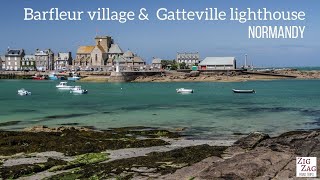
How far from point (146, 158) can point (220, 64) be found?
163265 mm

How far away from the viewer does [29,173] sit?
17688mm

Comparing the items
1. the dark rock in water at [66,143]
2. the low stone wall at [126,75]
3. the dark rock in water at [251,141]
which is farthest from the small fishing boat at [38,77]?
the dark rock in water at [251,141]

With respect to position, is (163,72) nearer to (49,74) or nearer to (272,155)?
(49,74)

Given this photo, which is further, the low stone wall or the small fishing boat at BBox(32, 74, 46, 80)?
the small fishing boat at BBox(32, 74, 46, 80)

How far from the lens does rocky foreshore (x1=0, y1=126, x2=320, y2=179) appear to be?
14586 mm

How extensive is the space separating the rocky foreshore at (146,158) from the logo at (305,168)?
714mm

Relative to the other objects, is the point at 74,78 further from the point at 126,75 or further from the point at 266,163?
the point at 266,163

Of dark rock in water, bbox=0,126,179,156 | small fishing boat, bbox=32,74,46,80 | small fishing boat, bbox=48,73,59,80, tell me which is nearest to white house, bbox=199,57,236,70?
small fishing boat, bbox=48,73,59,80

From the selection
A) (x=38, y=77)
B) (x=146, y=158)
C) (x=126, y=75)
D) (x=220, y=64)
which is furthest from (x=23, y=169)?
(x=38, y=77)

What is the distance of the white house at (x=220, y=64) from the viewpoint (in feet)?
590

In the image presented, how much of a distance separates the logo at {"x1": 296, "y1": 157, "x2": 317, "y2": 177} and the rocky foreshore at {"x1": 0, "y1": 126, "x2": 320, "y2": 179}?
0.71 m

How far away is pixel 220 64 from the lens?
180 m

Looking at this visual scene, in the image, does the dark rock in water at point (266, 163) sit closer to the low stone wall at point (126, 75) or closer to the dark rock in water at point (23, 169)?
the dark rock in water at point (23, 169)

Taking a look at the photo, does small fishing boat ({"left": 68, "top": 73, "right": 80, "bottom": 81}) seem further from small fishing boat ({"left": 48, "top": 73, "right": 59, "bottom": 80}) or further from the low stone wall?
the low stone wall
